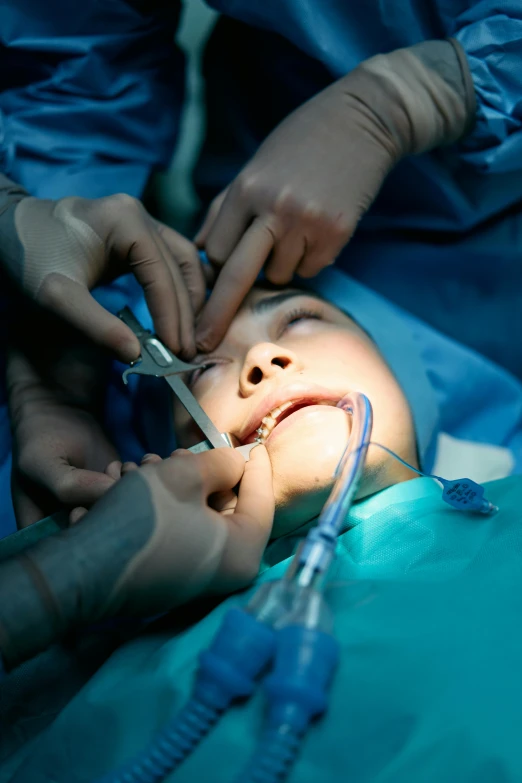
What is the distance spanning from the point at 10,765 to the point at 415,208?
5.29 ft

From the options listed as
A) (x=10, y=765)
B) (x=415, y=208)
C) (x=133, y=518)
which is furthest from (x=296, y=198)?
(x=10, y=765)

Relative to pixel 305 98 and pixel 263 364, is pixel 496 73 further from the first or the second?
pixel 263 364

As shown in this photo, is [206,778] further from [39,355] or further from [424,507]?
[39,355]

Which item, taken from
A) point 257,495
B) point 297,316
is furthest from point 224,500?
point 297,316

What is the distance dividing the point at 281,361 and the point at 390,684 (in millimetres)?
671

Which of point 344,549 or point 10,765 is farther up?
point 344,549

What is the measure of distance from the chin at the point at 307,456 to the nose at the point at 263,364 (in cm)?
12

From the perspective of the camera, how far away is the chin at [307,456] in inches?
43.8

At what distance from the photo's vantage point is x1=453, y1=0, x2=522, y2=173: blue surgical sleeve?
1425mm

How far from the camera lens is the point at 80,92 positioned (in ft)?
5.65

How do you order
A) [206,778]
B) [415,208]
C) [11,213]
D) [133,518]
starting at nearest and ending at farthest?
[206,778] → [133,518] → [11,213] → [415,208]

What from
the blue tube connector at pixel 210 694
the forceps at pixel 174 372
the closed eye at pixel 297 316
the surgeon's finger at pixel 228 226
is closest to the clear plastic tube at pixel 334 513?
the blue tube connector at pixel 210 694

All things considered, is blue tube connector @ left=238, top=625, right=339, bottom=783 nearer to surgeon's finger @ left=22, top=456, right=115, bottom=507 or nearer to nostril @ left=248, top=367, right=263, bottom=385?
surgeon's finger @ left=22, top=456, right=115, bottom=507

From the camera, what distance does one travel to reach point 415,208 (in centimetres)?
183
